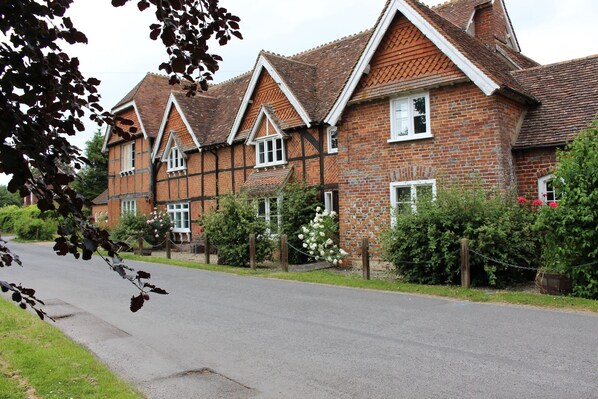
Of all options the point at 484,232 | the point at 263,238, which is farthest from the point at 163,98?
the point at 484,232

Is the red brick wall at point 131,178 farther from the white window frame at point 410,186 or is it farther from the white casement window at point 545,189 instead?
the white casement window at point 545,189

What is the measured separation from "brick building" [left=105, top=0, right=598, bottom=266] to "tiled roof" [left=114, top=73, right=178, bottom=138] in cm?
768

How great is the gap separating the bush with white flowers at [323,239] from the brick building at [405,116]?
16.9 inches

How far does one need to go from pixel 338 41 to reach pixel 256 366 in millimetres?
19993

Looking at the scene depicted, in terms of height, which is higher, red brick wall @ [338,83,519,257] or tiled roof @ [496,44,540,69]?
tiled roof @ [496,44,540,69]

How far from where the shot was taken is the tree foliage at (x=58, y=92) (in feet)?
7.65

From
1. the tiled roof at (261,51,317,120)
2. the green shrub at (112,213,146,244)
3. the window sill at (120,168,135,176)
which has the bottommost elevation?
the green shrub at (112,213,146,244)

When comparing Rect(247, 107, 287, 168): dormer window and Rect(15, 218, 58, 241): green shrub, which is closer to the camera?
Rect(247, 107, 287, 168): dormer window

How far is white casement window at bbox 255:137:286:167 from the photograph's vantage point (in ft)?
67.9

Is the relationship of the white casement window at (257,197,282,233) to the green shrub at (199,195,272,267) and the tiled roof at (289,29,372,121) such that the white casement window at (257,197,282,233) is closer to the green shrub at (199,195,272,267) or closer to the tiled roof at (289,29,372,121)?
the green shrub at (199,195,272,267)

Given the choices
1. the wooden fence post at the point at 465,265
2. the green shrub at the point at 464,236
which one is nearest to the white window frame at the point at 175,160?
the green shrub at the point at 464,236

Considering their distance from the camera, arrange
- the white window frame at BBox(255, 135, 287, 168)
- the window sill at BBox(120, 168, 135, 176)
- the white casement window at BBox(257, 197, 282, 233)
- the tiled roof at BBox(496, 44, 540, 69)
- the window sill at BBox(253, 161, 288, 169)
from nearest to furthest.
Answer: the white casement window at BBox(257, 197, 282, 233)
the tiled roof at BBox(496, 44, 540, 69)
the window sill at BBox(253, 161, 288, 169)
the white window frame at BBox(255, 135, 287, 168)
the window sill at BBox(120, 168, 135, 176)

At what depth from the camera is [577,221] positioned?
9.94 m

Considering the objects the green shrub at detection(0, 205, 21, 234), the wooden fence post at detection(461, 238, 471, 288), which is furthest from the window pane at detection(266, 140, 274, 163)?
the green shrub at detection(0, 205, 21, 234)
